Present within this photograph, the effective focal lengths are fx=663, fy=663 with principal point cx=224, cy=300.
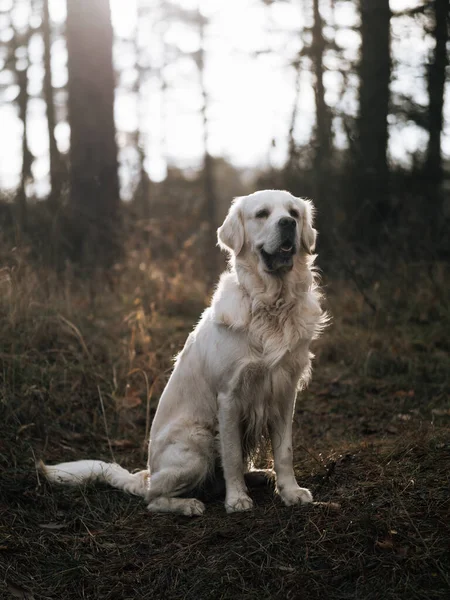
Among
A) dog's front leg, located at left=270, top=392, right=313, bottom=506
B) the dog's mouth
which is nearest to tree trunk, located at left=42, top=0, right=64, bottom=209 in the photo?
the dog's mouth

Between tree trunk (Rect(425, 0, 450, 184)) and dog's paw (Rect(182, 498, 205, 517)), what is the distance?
6.24 meters

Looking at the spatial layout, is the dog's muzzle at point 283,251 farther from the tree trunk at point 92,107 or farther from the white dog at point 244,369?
the tree trunk at point 92,107

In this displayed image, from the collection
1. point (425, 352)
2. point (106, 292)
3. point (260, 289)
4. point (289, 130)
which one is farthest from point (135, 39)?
point (260, 289)

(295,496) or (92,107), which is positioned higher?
(92,107)

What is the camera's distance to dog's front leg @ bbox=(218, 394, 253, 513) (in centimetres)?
313

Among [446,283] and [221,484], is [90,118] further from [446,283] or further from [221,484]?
[221,484]

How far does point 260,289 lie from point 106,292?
321cm

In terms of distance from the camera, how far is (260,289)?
3221 millimetres

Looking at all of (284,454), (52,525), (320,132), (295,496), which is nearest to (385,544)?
(295,496)

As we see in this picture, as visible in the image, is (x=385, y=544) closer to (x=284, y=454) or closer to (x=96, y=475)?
(x=284, y=454)

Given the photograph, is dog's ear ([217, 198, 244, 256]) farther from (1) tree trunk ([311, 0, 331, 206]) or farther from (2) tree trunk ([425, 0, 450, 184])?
(2) tree trunk ([425, 0, 450, 184])

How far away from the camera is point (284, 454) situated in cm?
319

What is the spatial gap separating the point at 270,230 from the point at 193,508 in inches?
54.5

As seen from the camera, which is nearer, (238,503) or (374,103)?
(238,503)
